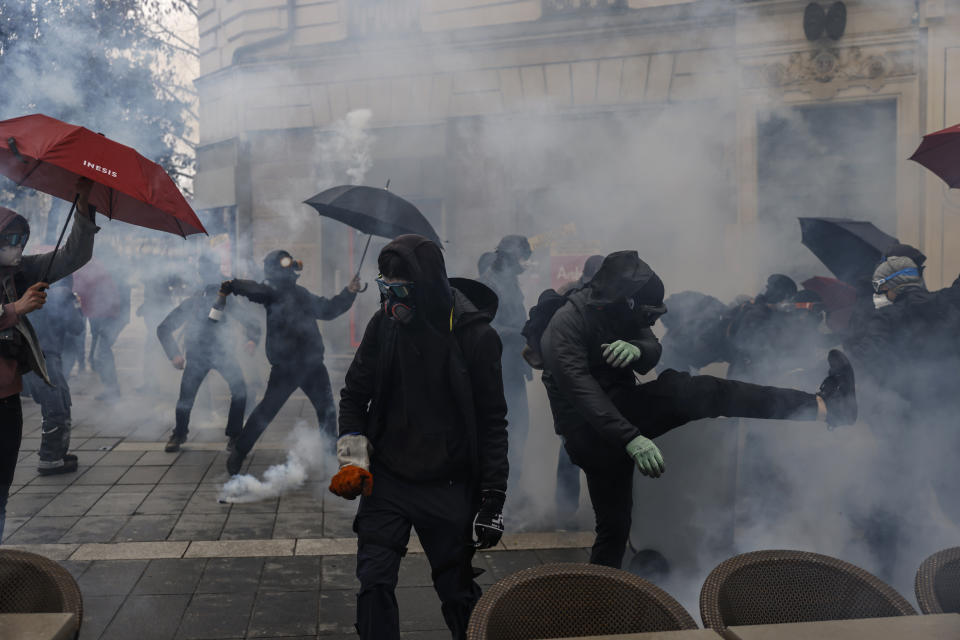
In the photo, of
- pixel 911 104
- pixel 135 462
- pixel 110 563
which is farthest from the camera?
pixel 911 104

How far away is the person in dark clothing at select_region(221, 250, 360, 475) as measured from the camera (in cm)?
534

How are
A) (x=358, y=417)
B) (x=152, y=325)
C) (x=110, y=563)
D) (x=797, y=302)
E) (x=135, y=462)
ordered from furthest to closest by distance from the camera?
1. (x=152, y=325)
2. (x=135, y=462)
3. (x=797, y=302)
4. (x=110, y=563)
5. (x=358, y=417)

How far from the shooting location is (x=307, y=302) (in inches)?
221

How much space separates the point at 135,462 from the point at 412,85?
5.75m

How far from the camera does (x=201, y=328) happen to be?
636cm

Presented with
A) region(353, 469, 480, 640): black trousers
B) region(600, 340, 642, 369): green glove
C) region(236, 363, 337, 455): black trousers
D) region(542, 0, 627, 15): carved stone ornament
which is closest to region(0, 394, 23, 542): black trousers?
region(353, 469, 480, 640): black trousers

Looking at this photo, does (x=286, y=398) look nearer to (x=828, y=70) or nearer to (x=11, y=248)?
(x=11, y=248)

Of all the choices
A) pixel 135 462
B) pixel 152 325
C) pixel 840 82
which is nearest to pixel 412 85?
pixel 152 325

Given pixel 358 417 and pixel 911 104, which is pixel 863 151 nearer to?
pixel 911 104

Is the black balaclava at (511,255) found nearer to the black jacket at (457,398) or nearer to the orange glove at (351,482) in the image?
the black jacket at (457,398)

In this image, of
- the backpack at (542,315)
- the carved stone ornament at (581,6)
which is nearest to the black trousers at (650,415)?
the backpack at (542,315)

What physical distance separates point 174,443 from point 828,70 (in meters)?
8.06

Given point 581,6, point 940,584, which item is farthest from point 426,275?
point 581,6

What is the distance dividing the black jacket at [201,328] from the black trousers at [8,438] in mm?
3160
